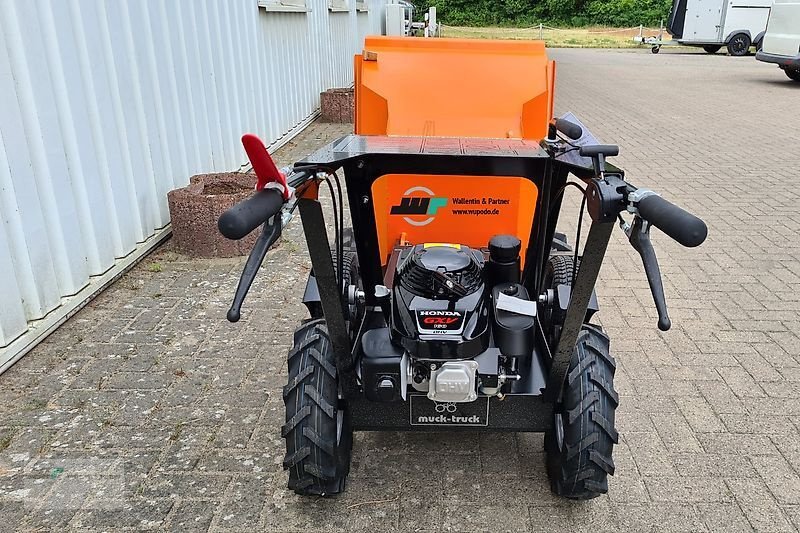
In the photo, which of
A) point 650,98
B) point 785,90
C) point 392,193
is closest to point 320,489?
point 392,193

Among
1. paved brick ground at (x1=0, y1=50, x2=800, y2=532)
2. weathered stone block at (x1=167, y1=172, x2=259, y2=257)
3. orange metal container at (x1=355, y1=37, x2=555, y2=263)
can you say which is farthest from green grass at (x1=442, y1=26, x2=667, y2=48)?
orange metal container at (x1=355, y1=37, x2=555, y2=263)

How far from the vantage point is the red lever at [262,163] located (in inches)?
64.7

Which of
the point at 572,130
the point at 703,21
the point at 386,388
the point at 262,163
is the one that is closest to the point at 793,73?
the point at 703,21

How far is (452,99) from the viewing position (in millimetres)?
3326

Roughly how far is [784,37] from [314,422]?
16.8 meters

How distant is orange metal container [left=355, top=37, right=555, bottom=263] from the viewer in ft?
9.97

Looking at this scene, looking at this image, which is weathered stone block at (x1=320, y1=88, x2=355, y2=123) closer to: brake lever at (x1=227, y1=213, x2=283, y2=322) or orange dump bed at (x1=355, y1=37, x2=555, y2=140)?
orange dump bed at (x1=355, y1=37, x2=555, y2=140)

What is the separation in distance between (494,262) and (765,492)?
4.86 feet

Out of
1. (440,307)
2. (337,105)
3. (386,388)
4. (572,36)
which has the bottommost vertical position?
(572,36)

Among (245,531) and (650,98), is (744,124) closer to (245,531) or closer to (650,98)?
(650,98)

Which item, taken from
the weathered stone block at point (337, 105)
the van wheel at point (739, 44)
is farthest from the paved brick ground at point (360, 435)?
the van wheel at point (739, 44)

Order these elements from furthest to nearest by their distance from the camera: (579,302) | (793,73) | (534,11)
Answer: (534,11) < (793,73) < (579,302)

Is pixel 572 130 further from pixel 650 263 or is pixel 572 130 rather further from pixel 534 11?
pixel 534 11

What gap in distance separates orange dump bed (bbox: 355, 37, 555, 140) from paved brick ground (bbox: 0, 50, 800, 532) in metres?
1.44
